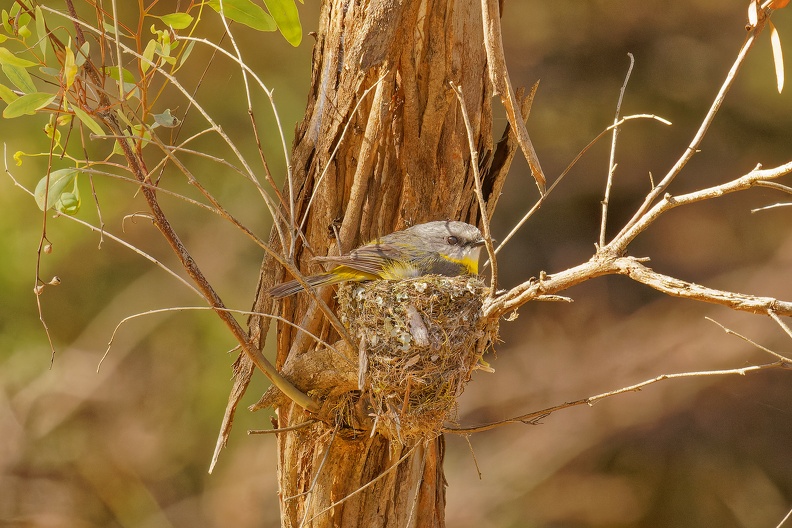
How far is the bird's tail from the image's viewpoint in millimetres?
3199

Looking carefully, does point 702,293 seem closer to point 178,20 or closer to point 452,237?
point 452,237

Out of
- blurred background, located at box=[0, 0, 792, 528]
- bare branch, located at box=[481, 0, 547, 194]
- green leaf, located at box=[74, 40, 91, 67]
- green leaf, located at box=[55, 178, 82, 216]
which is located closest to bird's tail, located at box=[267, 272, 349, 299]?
green leaf, located at box=[55, 178, 82, 216]

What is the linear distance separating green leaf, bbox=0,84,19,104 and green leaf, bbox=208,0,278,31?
0.73 metres

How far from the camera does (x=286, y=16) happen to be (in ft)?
→ 9.18

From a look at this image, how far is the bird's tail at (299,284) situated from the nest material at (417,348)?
20cm

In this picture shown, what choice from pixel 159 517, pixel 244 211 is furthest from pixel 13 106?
pixel 159 517

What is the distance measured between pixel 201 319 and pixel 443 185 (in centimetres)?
385

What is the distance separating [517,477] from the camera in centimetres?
829

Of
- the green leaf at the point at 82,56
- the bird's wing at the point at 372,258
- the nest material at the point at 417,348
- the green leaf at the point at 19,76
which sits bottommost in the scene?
the nest material at the point at 417,348

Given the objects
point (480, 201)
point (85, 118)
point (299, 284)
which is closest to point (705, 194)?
point (480, 201)

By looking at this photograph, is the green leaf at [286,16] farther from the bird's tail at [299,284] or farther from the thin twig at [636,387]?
the thin twig at [636,387]

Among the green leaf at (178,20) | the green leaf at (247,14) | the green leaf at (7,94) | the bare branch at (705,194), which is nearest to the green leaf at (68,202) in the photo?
the green leaf at (7,94)

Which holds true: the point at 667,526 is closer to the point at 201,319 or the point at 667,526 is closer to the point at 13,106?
the point at 201,319

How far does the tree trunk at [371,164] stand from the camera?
3201 millimetres
